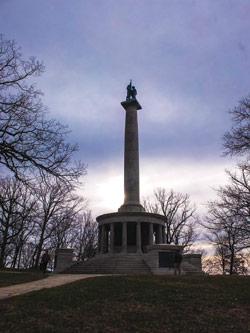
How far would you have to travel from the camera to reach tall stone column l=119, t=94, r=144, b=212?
39.1 meters

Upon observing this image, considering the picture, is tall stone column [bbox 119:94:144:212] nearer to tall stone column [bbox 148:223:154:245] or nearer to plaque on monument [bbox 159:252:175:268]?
tall stone column [bbox 148:223:154:245]

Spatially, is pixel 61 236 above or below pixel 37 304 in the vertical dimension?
above

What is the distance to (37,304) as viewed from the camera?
508 inches

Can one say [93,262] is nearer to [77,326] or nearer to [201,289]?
[201,289]

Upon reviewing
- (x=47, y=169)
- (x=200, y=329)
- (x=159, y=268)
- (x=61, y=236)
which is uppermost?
(x=61, y=236)

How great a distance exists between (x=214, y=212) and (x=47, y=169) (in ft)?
38.3

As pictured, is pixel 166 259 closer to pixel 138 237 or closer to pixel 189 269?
pixel 189 269

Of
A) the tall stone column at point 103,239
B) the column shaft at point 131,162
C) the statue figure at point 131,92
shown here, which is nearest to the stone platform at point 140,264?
the tall stone column at point 103,239

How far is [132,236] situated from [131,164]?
24.6ft

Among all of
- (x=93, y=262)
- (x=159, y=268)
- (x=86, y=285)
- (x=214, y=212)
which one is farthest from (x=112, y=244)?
(x=86, y=285)

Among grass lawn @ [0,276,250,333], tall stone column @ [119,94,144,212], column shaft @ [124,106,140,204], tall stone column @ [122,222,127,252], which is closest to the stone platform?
tall stone column @ [122,222,127,252]

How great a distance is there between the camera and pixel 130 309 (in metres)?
12.4

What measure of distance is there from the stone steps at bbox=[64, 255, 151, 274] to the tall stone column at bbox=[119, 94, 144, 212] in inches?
287

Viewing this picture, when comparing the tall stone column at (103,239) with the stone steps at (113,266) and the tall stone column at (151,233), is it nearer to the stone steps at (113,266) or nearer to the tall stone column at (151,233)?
the tall stone column at (151,233)
